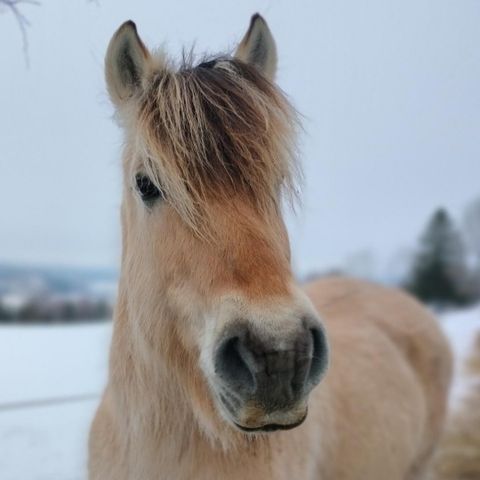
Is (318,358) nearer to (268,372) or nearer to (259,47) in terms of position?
(268,372)

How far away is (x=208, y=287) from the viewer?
4.01 ft

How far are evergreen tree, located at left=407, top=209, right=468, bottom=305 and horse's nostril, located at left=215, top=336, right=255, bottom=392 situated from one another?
312cm

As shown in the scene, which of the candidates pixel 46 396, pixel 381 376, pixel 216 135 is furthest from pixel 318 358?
pixel 46 396

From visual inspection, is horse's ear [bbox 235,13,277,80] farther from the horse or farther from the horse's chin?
the horse's chin

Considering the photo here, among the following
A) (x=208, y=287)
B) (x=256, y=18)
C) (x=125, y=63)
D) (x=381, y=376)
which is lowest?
(x=381, y=376)

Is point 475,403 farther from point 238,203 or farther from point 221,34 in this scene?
point 238,203

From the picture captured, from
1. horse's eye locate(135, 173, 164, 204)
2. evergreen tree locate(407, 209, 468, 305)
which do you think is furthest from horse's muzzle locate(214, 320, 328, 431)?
evergreen tree locate(407, 209, 468, 305)

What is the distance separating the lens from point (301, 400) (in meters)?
1.17

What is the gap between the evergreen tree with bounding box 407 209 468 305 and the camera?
13.5ft

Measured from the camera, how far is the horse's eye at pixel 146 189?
1422 millimetres

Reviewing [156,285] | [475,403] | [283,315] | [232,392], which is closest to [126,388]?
[156,285]

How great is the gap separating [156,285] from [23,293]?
4.20 ft

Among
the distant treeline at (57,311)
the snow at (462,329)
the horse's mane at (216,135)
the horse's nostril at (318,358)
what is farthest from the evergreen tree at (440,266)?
the horse's nostril at (318,358)

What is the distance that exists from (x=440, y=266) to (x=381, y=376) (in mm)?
2047
